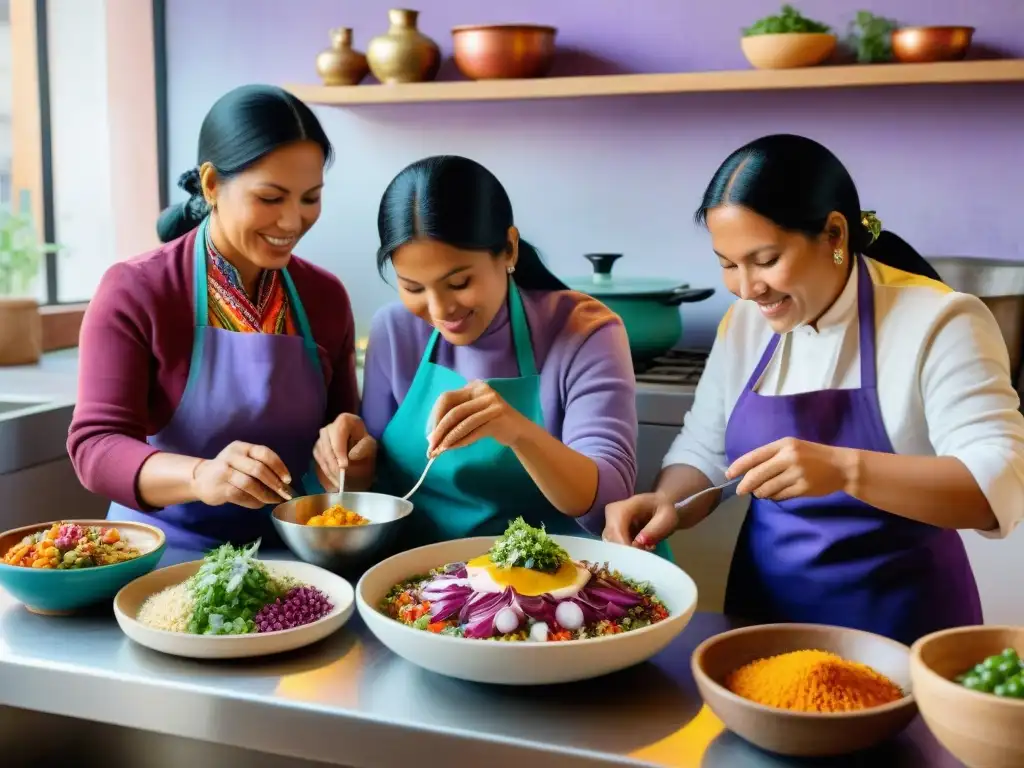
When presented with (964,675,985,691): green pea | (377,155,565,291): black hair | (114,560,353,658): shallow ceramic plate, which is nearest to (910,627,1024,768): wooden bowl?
(964,675,985,691): green pea

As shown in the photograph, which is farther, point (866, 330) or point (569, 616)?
point (866, 330)

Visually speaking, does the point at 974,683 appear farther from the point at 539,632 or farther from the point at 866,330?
the point at 866,330

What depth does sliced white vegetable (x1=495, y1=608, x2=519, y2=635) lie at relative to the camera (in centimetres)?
120

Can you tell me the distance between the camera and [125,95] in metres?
3.72

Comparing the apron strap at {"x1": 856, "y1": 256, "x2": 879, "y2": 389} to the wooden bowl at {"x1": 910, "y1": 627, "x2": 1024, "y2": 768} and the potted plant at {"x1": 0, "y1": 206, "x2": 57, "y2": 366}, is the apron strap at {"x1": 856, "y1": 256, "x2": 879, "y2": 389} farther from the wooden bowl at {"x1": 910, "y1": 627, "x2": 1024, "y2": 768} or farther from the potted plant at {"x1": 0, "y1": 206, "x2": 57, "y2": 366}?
the potted plant at {"x1": 0, "y1": 206, "x2": 57, "y2": 366}

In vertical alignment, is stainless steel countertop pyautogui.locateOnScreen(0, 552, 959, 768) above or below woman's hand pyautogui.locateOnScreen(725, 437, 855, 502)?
below

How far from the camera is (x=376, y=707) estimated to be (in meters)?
1.14

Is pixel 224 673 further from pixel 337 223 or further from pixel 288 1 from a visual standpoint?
pixel 288 1

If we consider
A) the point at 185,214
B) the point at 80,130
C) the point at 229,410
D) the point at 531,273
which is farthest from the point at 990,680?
the point at 80,130

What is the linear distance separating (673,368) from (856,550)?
1.46 meters

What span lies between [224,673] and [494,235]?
2.64 feet

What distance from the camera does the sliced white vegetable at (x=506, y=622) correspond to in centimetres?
120

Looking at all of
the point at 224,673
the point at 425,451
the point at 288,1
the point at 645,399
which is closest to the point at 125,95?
the point at 288,1

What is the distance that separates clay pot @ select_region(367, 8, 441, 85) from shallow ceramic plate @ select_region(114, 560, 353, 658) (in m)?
2.20
